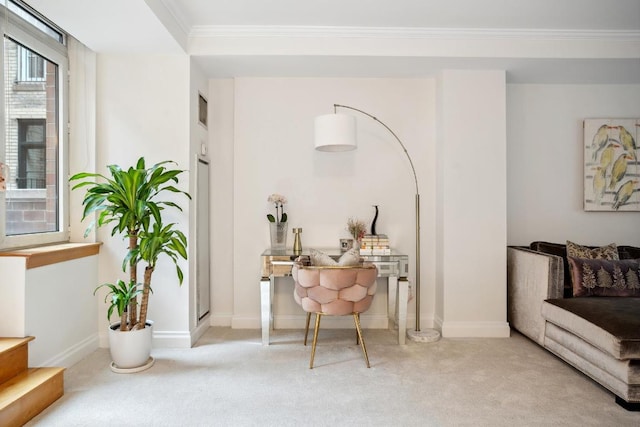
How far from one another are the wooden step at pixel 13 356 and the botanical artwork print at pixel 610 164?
15.9 feet

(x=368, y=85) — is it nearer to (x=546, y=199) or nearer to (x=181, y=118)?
(x=181, y=118)

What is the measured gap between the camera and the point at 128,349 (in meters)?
2.72

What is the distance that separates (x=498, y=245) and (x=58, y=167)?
3.80m

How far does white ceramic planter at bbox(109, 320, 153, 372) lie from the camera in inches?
107

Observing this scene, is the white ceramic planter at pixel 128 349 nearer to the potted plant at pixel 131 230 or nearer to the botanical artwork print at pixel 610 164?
the potted plant at pixel 131 230

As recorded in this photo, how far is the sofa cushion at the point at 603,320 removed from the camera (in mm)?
2256

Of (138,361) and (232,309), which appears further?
(232,309)

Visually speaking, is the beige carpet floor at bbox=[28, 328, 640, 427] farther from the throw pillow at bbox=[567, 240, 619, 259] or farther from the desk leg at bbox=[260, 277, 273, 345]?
the throw pillow at bbox=[567, 240, 619, 259]

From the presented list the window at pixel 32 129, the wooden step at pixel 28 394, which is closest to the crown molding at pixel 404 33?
the window at pixel 32 129

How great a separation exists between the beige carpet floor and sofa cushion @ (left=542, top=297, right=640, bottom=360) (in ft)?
1.09

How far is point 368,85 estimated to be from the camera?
3.89 m

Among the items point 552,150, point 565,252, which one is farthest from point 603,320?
point 552,150

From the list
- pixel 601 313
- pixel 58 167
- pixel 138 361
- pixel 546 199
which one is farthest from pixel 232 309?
pixel 546 199

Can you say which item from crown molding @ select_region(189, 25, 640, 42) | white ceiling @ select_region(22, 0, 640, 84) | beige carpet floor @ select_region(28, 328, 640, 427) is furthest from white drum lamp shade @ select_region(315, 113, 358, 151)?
beige carpet floor @ select_region(28, 328, 640, 427)
